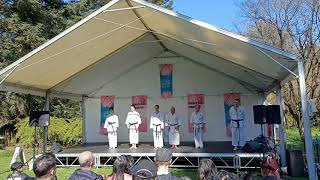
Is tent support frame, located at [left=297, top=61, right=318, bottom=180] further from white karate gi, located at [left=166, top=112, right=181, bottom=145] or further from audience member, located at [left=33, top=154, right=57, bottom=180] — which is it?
white karate gi, located at [left=166, top=112, right=181, bottom=145]

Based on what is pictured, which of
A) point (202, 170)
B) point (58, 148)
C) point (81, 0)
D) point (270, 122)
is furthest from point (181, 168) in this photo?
point (81, 0)

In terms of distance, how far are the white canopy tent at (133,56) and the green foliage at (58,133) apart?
185 inches

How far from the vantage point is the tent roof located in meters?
7.84

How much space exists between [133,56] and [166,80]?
173cm

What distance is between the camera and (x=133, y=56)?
44.4 ft

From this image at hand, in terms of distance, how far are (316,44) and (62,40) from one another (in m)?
12.6

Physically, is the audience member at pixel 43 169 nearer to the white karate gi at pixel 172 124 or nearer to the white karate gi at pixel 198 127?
the white karate gi at pixel 198 127

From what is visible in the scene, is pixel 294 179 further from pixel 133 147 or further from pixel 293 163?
pixel 133 147

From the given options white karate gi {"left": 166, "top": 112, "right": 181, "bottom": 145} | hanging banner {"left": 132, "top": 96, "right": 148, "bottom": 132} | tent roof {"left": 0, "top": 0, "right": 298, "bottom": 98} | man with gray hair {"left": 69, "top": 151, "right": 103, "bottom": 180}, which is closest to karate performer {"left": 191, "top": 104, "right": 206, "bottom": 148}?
white karate gi {"left": 166, "top": 112, "right": 181, "bottom": 145}

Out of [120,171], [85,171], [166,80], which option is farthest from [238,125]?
[85,171]

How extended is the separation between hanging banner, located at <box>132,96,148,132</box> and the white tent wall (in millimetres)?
160

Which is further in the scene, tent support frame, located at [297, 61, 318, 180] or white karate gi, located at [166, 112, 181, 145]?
white karate gi, located at [166, 112, 181, 145]

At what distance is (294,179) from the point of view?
8.14m

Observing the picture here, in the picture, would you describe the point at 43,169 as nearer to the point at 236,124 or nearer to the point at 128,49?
the point at 236,124
